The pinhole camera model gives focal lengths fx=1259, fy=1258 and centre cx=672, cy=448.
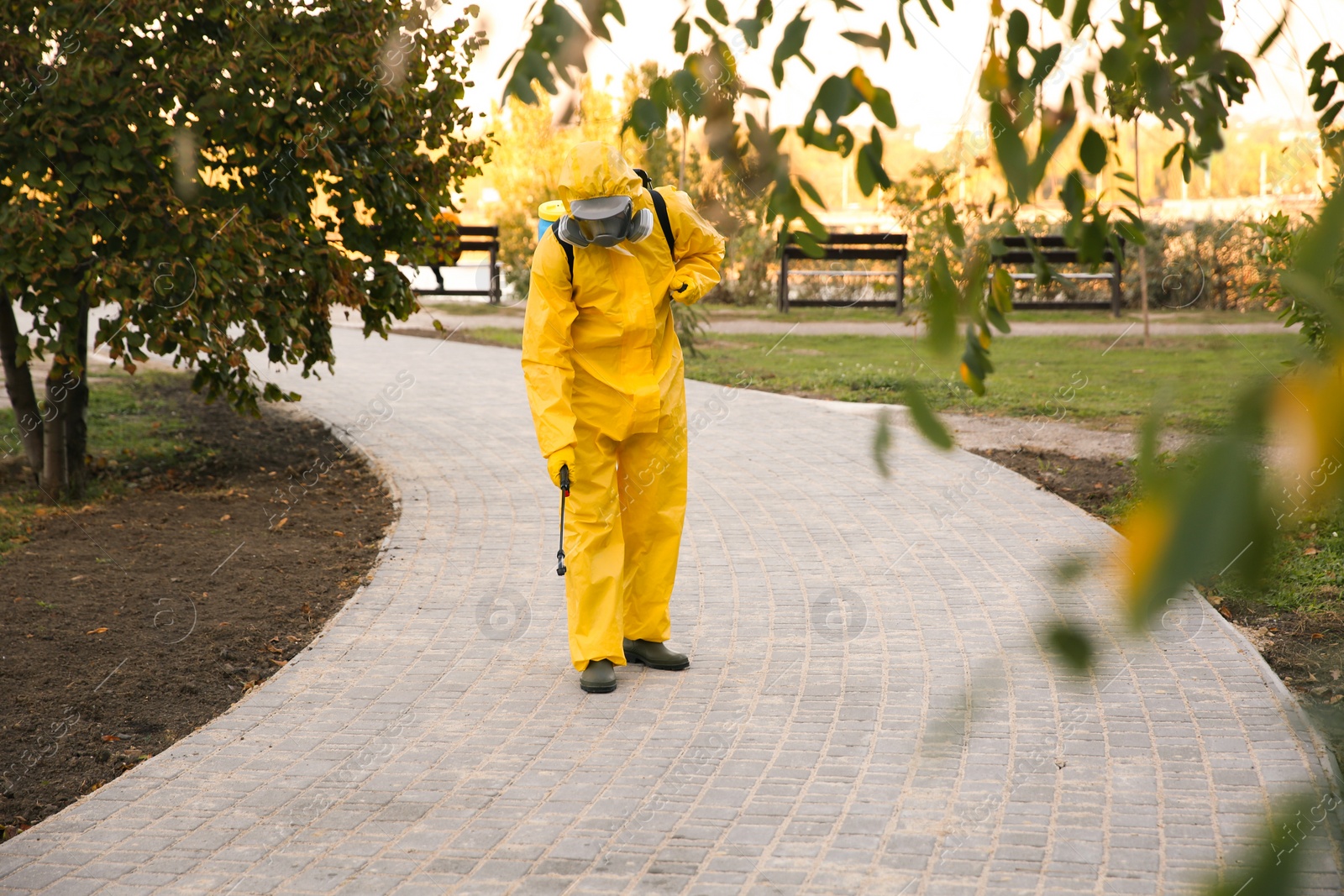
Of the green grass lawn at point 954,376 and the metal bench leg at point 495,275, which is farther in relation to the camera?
the metal bench leg at point 495,275

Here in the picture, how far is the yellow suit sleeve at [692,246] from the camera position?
498 centimetres

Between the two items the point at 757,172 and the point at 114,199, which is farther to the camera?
the point at 114,199

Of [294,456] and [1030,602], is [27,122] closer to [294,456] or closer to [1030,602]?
[294,456]

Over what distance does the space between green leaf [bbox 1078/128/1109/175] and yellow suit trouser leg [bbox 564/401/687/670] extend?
11.3 feet

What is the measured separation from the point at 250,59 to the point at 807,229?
6.79 meters

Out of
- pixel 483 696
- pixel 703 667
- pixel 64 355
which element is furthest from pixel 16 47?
pixel 703 667

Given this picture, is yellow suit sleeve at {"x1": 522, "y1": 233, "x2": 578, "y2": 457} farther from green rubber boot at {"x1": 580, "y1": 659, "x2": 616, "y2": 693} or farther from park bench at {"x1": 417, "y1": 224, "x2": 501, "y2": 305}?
park bench at {"x1": 417, "y1": 224, "x2": 501, "y2": 305}

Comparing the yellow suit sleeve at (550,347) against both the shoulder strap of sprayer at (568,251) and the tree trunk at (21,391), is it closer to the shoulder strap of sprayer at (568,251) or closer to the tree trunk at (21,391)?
the shoulder strap of sprayer at (568,251)

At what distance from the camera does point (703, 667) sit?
525 cm

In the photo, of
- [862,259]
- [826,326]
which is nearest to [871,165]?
[826,326]

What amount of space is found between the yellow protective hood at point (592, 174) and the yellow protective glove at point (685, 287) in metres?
0.44

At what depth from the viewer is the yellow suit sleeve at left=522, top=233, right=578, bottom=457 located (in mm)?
4754

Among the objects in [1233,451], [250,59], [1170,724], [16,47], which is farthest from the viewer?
[250,59]

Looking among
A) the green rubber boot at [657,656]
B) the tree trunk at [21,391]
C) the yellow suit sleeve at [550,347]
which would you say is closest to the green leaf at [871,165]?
the yellow suit sleeve at [550,347]
